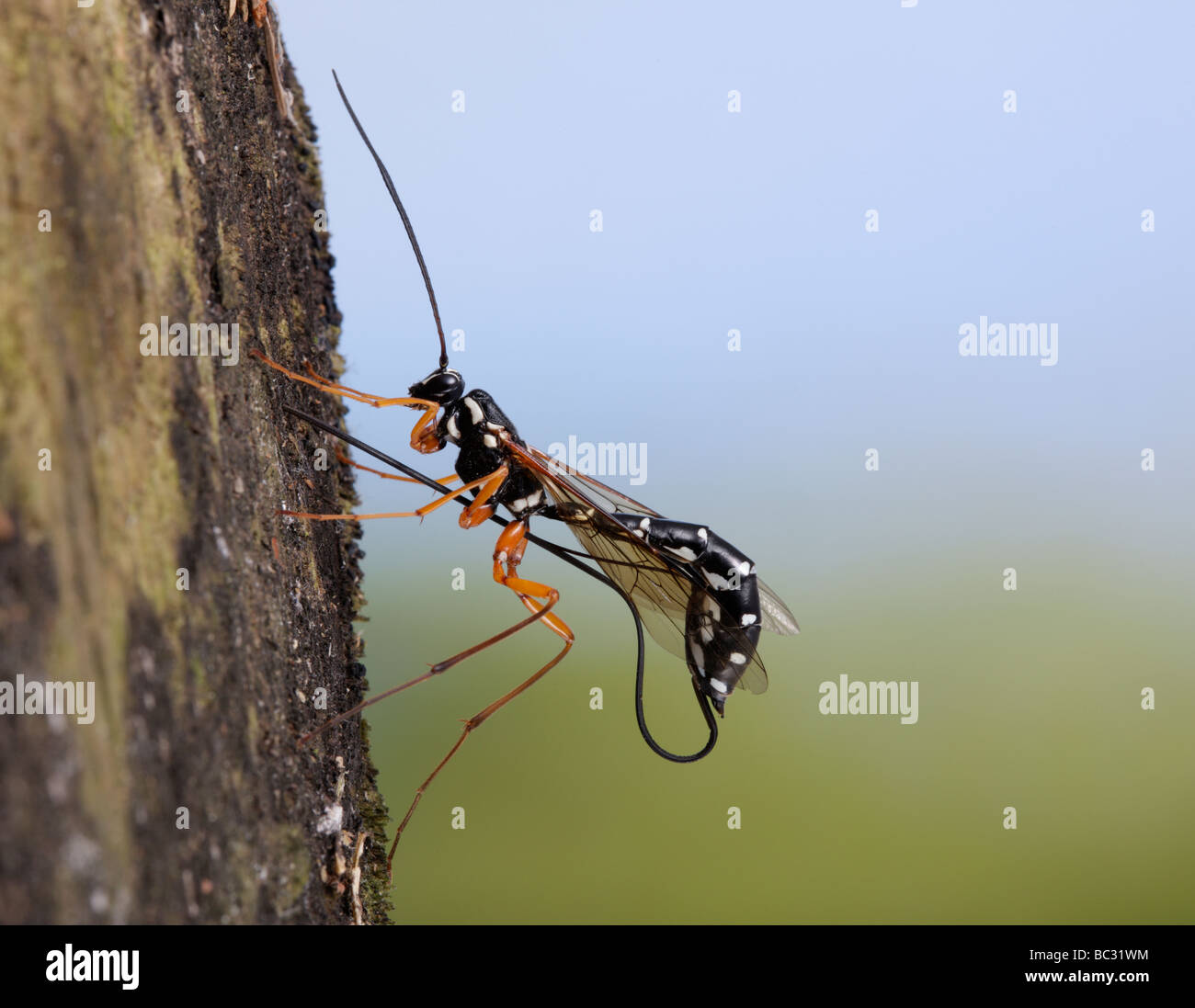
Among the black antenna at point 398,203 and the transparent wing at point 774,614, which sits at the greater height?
the black antenna at point 398,203

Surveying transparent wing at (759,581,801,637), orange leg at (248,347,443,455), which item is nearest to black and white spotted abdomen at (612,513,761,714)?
transparent wing at (759,581,801,637)

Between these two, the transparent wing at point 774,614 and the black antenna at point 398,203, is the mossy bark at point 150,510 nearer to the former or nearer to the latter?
the black antenna at point 398,203

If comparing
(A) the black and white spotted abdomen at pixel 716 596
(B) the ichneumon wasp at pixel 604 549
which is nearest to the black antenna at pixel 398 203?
(B) the ichneumon wasp at pixel 604 549

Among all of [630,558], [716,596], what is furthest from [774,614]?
[630,558]

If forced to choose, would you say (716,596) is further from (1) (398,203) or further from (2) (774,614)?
(1) (398,203)
